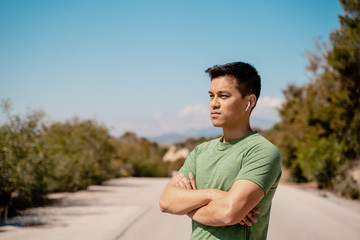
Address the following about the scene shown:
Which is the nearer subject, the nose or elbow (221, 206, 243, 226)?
elbow (221, 206, 243, 226)

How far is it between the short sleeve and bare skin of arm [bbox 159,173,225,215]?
0.75ft

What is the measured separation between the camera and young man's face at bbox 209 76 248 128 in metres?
2.25

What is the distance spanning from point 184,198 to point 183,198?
0.04ft

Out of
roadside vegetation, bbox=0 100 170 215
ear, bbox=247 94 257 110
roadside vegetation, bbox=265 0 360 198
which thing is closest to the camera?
ear, bbox=247 94 257 110

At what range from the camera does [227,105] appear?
2.25 metres

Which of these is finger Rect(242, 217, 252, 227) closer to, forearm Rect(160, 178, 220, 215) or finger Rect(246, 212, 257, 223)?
finger Rect(246, 212, 257, 223)

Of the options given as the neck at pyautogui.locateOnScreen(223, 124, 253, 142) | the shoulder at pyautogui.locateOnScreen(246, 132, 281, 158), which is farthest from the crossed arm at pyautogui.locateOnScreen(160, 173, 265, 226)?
the neck at pyautogui.locateOnScreen(223, 124, 253, 142)

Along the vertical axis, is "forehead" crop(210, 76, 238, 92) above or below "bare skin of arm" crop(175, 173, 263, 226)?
above

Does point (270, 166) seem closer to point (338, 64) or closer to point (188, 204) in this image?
point (188, 204)

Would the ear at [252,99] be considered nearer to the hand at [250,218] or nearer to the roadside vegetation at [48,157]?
the hand at [250,218]

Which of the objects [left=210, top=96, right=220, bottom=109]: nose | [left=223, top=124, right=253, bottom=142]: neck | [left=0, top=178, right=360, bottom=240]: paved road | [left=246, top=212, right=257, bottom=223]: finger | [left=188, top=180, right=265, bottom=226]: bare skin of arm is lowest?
[left=0, top=178, right=360, bottom=240]: paved road

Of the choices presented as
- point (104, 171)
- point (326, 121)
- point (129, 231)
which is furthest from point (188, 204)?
point (104, 171)

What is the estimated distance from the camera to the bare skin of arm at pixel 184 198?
221 centimetres

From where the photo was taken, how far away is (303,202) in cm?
1371
